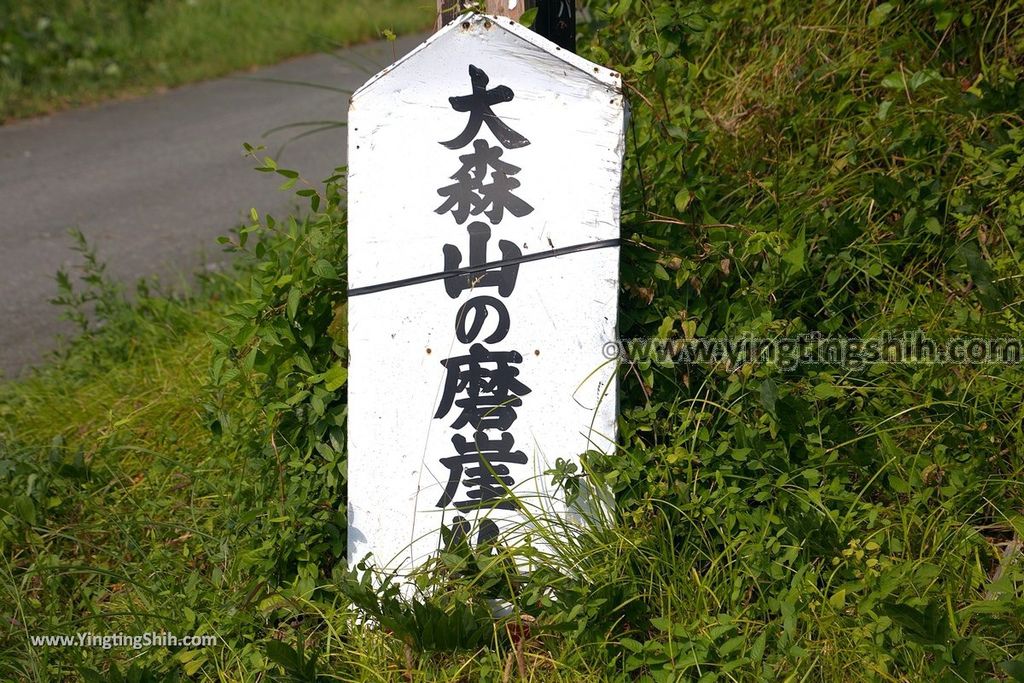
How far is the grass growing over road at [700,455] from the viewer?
89.4 inches

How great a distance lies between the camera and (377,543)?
100.0 inches

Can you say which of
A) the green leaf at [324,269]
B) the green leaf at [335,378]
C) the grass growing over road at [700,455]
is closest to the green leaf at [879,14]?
the grass growing over road at [700,455]

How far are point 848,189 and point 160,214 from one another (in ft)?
12.3

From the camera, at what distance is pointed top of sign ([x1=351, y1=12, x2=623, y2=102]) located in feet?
7.89

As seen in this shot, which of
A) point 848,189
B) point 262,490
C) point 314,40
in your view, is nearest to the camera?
point 262,490

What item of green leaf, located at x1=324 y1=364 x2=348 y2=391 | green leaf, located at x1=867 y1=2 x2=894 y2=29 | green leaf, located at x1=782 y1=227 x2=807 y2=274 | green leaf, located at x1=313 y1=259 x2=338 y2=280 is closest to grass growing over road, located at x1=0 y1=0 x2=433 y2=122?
green leaf, located at x1=867 y1=2 x2=894 y2=29

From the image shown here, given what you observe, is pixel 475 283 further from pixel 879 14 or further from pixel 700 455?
pixel 879 14

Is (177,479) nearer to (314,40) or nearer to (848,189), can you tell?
(848,189)

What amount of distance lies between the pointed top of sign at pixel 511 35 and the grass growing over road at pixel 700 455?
1.08ft

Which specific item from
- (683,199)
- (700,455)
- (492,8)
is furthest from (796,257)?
(492,8)

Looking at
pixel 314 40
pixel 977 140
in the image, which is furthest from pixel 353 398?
pixel 314 40

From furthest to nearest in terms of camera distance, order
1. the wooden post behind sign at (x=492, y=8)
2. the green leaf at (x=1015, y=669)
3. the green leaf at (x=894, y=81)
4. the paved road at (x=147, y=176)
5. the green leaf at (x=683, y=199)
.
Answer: the paved road at (x=147, y=176) < the green leaf at (x=894, y=81) < the green leaf at (x=683, y=199) < the wooden post behind sign at (x=492, y=8) < the green leaf at (x=1015, y=669)

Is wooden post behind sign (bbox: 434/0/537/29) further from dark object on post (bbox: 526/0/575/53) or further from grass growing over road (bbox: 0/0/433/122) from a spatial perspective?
grass growing over road (bbox: 0/0/433/122)

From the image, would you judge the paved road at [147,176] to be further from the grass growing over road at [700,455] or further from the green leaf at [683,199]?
the green leaf at [683,199]
